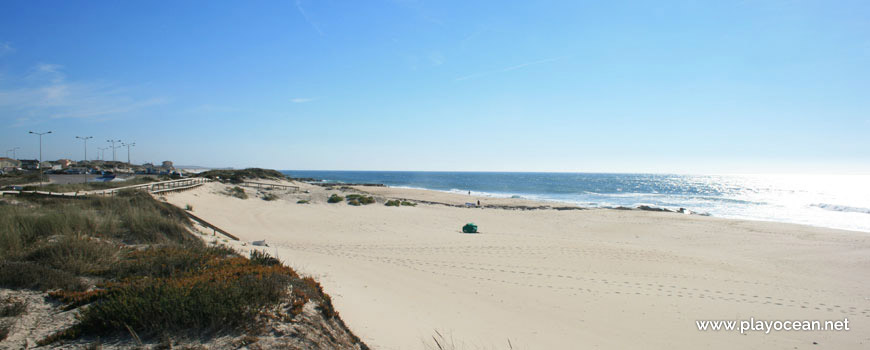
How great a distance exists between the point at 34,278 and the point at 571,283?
10286 millimetres

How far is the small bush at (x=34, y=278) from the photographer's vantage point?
16.1 ft

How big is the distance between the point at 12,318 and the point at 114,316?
1.28m

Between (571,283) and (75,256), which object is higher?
(75,256)

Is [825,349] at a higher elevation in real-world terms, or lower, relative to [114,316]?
lower

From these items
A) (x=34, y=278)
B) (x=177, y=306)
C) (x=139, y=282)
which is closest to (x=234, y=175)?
(x=34, y=278)

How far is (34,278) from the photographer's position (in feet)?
16.5

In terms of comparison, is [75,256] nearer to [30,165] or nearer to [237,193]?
[237,193]

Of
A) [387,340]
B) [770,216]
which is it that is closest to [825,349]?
[387,340]

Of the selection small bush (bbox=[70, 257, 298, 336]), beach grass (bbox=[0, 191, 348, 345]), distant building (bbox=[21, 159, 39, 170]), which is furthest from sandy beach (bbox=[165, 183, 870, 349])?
distant building (bbox=[21, 159, 39, 170])

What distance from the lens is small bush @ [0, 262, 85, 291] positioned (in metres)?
4.91

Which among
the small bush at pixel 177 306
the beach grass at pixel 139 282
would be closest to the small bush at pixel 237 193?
the beach grass at pixel 139 282

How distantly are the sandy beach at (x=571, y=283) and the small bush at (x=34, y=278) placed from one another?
3608 mm

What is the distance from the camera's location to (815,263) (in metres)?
14.6

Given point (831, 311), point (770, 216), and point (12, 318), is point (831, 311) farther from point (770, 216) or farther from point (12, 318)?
point (770, 216)
